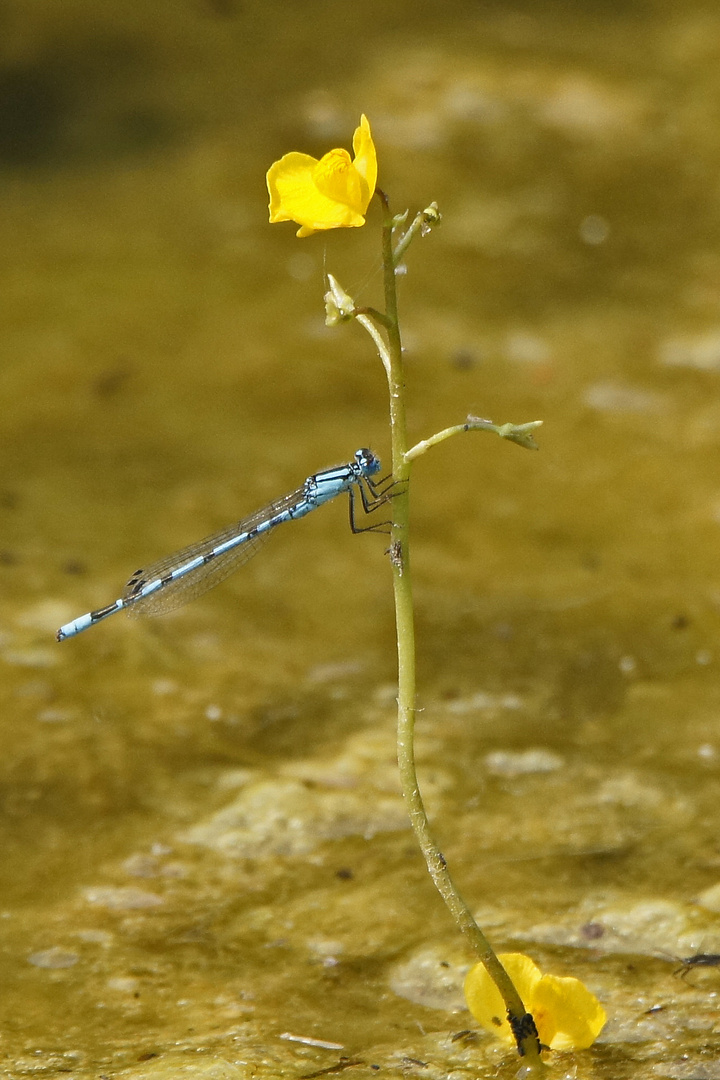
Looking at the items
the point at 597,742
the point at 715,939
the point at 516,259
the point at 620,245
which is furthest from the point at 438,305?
the point at 715,939

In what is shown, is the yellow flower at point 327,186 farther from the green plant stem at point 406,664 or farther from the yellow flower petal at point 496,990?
the yellow flower petal at point 496,990

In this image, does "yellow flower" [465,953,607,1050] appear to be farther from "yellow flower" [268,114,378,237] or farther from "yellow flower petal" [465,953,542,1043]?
"yellow flower" [268,114,378,237]

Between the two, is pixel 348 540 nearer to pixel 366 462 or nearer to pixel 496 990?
pixel 366 462

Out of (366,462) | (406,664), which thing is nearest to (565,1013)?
(406,664)

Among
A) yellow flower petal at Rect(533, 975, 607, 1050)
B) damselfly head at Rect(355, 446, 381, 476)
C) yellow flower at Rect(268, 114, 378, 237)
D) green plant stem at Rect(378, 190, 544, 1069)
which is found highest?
damselfly head at Rect(355, 446, 381, 476)

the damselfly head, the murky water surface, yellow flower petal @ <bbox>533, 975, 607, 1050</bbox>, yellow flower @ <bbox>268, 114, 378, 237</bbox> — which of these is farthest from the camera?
the damselfly head

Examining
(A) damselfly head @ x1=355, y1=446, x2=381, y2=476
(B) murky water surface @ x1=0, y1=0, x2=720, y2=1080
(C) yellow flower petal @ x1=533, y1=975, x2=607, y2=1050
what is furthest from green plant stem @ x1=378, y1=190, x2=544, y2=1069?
(A) damselfly head @ x1=355, y1=446, x2=381, y2=476

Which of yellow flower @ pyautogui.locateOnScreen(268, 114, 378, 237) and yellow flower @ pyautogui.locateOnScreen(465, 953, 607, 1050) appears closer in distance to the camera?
yellow flower @ pyautogui.locateOnScreen(268, 114, 378, 237)

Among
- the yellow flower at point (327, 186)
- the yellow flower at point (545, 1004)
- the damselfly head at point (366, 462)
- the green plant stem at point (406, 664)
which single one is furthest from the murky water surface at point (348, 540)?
the yellow flower at point (327, 186)
